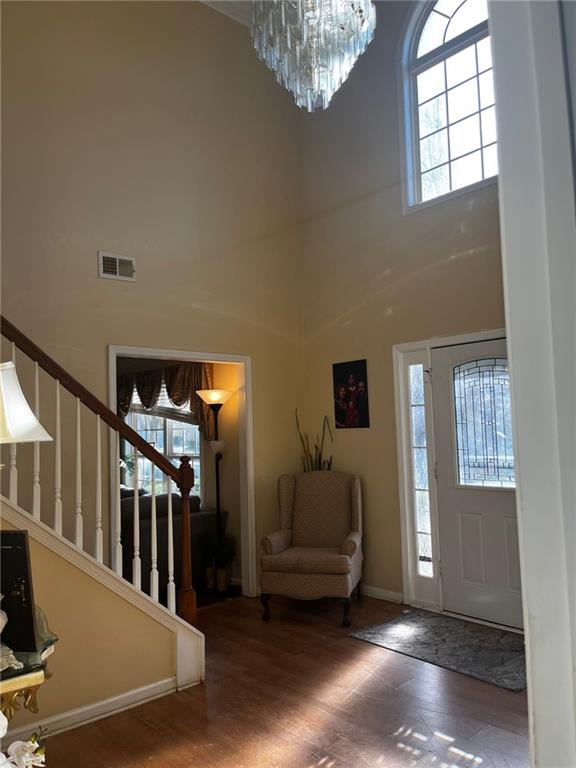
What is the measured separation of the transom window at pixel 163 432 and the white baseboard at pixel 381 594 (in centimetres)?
299

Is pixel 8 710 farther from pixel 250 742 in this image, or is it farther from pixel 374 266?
pixel 374 266

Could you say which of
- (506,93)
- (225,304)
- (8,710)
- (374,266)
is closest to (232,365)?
(225,304)

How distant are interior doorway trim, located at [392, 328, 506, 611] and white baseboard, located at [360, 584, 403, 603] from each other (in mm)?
76

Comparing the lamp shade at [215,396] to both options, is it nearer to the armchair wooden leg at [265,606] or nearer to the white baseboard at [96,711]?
the armchair wooden leg at [265,606]

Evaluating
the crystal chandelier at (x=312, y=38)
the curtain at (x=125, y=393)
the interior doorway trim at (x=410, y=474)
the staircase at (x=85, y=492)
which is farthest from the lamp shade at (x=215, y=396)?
the crystal chandelier at (x=312, y=38)

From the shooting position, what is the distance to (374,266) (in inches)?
193

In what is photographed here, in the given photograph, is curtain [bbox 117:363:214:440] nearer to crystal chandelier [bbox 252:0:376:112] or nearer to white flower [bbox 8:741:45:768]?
crystal chandelier [bbox 252:0:376:112]

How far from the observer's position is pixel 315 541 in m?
4.84

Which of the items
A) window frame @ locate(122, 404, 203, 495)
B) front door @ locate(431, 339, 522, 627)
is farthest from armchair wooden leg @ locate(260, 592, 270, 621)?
window frame @ locate(122, 404, 203, 495)

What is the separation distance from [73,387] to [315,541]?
8.79 ft

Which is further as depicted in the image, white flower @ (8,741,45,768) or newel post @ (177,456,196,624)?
newel post @ (177,456,196,624)

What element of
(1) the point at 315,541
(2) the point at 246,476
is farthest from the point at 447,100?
(1) the point at 315,541

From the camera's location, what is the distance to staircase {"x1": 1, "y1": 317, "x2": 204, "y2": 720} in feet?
9.52

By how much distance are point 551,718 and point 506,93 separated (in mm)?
474
